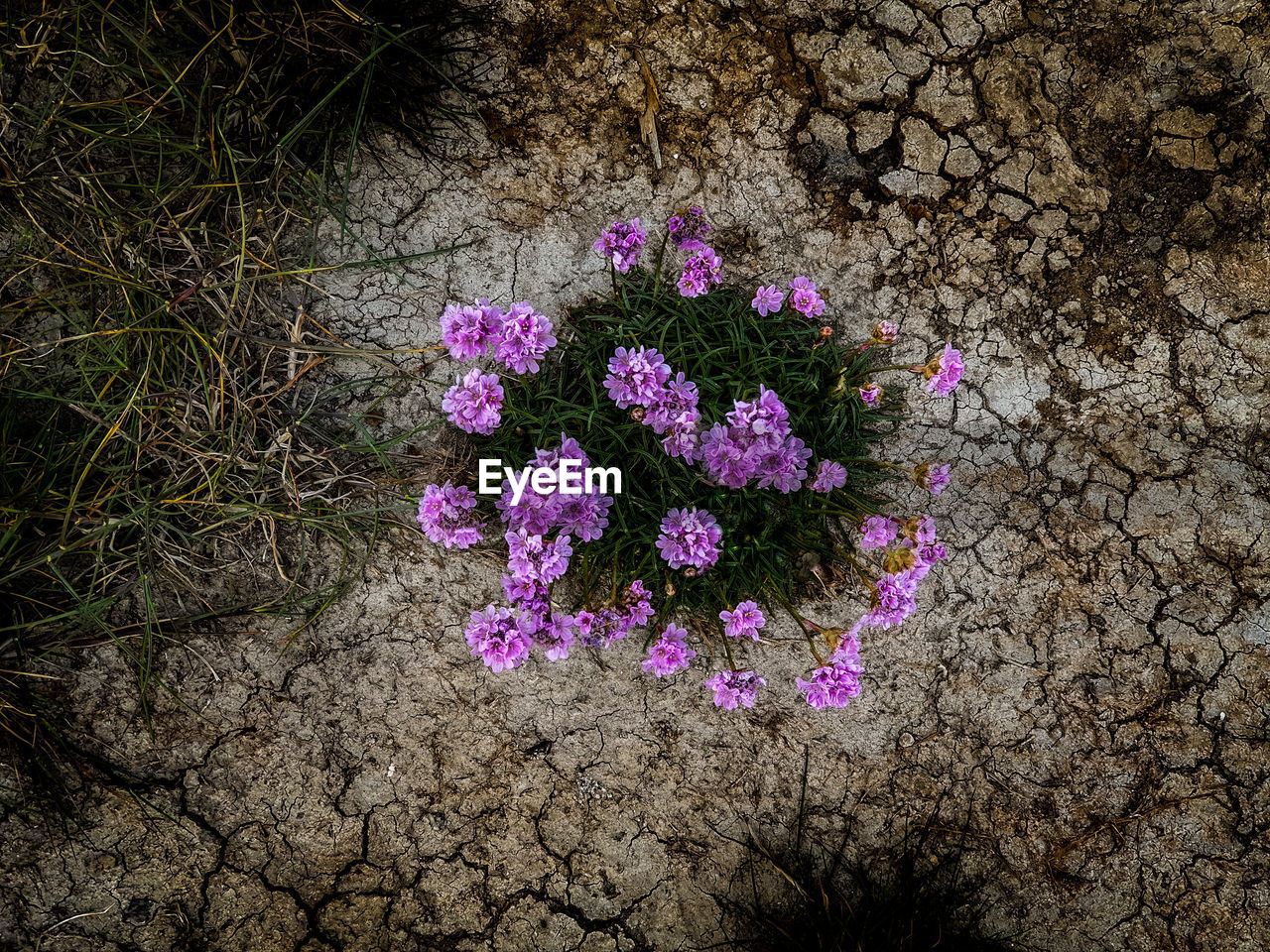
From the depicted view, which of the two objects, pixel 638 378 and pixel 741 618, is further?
pixel 741 618

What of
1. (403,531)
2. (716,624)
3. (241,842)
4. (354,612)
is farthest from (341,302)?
(241,842)

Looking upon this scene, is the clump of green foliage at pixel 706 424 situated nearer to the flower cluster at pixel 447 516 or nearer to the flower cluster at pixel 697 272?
the flower cluster at pixel 697 272

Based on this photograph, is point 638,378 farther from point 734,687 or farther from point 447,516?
point 734,687

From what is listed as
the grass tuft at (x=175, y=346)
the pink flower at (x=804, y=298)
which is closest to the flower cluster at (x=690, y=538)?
the pink flower at (x=804, y=298)

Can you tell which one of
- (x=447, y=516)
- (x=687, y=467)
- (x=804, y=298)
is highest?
(x=804, y=298)

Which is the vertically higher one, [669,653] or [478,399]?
[478,399]

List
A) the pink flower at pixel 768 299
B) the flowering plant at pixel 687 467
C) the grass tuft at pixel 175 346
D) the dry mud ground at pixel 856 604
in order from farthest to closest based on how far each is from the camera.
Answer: the dry mud ground at pixel 856 604 < the grass tuft at pixel 175 346 < the pink flower at pixel 768 299 < the flowering plant at pixel 687 467

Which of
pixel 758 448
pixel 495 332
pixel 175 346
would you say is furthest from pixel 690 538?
pixel 175 346
